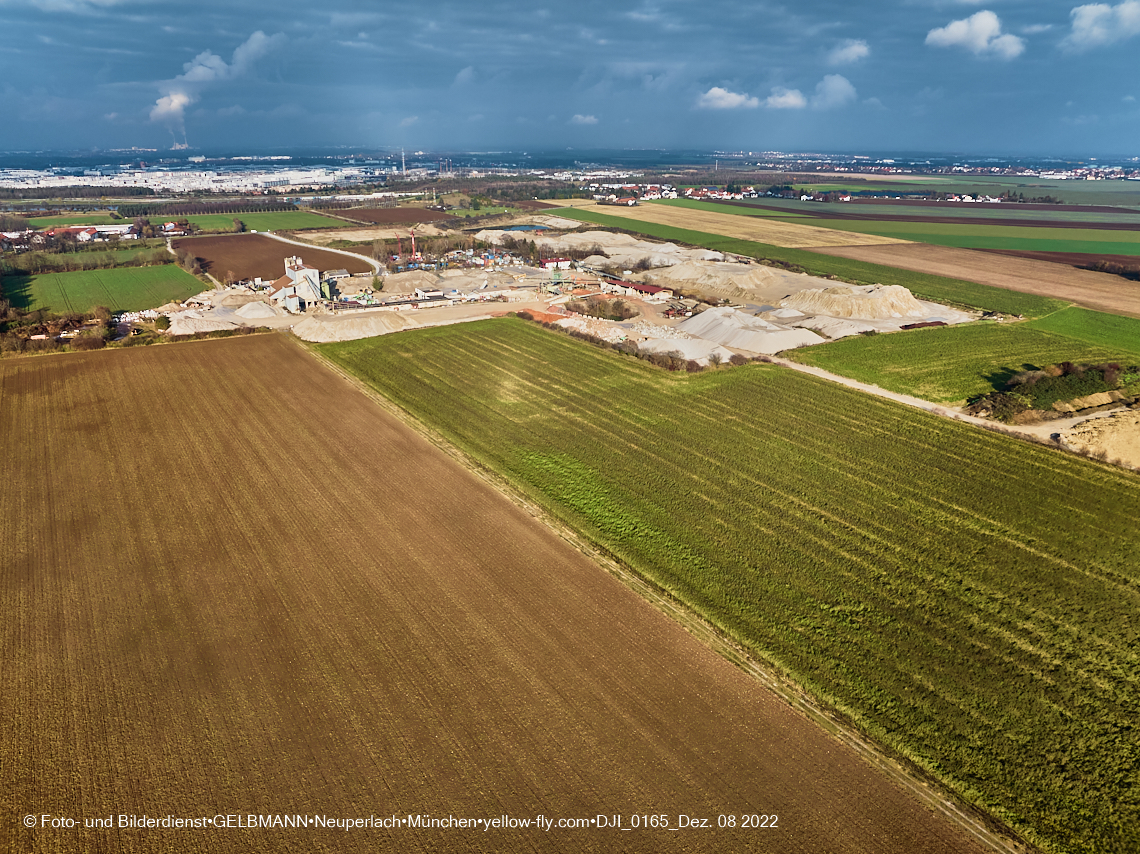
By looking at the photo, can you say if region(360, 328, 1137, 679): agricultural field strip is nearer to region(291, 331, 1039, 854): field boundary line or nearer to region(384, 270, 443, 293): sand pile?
region(291, 331, 1039, 854): field boundary line

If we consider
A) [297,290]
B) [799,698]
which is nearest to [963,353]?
[799,698]

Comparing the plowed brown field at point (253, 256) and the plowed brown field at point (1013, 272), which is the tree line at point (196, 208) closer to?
the plowed brown field at point (253, 256)

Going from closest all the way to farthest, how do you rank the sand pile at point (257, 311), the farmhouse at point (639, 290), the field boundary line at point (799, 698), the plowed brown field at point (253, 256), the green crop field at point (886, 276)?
the field boundary line at point (799, 698) → the sand pile at point (257, 311) → the green crop field at point (886, 276) → the farmhouse at point (639, 290) → the plowed brown field at point (253, 256)

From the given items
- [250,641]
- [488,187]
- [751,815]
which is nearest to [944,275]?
[751,815]

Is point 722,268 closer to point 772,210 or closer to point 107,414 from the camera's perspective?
point 107,414

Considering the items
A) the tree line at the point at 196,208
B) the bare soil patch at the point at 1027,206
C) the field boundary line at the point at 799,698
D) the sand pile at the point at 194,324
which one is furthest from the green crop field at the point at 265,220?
the bare soil patch at the point at 1027,206

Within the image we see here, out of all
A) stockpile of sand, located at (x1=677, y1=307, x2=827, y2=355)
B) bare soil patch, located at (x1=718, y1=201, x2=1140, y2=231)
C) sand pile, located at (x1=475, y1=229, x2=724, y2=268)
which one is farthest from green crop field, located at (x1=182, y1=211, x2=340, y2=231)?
bare soil patch, located at (x1=718, y1=201, x2=1140, y2=231)

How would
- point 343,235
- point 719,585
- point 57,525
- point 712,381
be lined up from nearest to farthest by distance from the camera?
1. point 719,585
2. point 57,525
3. point 712,381
4. point 343,235

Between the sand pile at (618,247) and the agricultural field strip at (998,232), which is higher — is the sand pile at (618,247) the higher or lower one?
the lower one
